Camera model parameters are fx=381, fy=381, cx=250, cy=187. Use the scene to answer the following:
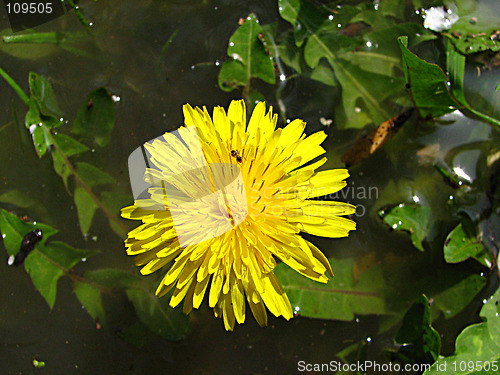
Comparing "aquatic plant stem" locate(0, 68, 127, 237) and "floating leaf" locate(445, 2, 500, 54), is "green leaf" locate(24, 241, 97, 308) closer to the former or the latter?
"aquatic plant stem" locate(0, 68, 127, 237)

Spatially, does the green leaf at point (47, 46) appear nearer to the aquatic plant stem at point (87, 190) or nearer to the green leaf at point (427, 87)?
the aquatic plant stem at point (87, 190)

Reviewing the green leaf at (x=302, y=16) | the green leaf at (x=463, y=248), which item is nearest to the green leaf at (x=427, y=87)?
the green leaf at (x=302, y=16)

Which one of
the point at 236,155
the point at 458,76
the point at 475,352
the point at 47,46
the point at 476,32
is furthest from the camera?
the point at 47,46

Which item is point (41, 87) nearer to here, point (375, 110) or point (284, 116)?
point (284, 116)

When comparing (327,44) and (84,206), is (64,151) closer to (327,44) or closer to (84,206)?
(84,206)

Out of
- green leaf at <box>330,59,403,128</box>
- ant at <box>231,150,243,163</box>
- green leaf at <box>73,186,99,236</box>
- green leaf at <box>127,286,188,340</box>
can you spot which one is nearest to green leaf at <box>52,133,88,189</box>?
green leaf at <box>73,186,99,236</box>

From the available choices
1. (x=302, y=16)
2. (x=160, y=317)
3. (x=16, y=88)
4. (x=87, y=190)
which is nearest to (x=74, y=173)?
(x=87, y=190)
